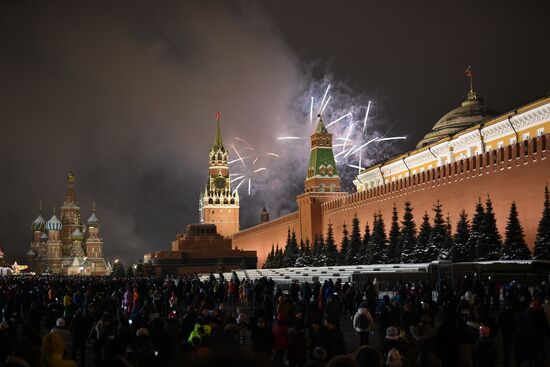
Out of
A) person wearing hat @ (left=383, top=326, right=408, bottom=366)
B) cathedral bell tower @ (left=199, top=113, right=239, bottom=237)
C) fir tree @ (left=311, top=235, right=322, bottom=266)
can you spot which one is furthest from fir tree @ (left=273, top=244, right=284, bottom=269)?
cathedral bell tower @ (left=199, top=113, right=239, bottom=237)

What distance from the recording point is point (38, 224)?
104438 millimetres

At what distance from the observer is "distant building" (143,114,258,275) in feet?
169

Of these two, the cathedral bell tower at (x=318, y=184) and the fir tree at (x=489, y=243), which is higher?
the cathedral bell tower at (x=318, y=184)

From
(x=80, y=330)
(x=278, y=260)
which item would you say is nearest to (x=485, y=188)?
(x=278, y=260)

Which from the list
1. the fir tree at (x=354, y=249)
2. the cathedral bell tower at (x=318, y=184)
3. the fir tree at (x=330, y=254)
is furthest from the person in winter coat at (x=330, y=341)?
the cathedral bell tower at (x=318, y=184)

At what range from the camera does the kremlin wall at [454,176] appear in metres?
21.2

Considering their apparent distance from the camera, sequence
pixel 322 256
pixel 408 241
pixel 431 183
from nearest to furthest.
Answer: pixel 408 241 → pixel 431 183 → pixel 322 256

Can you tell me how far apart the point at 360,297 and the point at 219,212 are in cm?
6954

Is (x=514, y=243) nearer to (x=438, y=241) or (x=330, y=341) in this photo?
(x=438, y=241)

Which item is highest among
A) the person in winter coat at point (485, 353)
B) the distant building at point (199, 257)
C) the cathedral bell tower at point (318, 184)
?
the cathedral bell tower at point (318, 184)

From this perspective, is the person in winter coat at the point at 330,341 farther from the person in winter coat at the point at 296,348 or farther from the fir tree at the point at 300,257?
the fir tree at the point at 300,257

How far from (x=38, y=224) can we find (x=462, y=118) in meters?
81.8

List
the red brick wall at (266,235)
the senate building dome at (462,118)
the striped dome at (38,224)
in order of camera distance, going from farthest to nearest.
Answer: the striped dome at (38,224) < the red brick wall at (266,235) < the senate building dome at (462,118)

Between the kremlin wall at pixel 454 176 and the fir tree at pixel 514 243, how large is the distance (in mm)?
976
